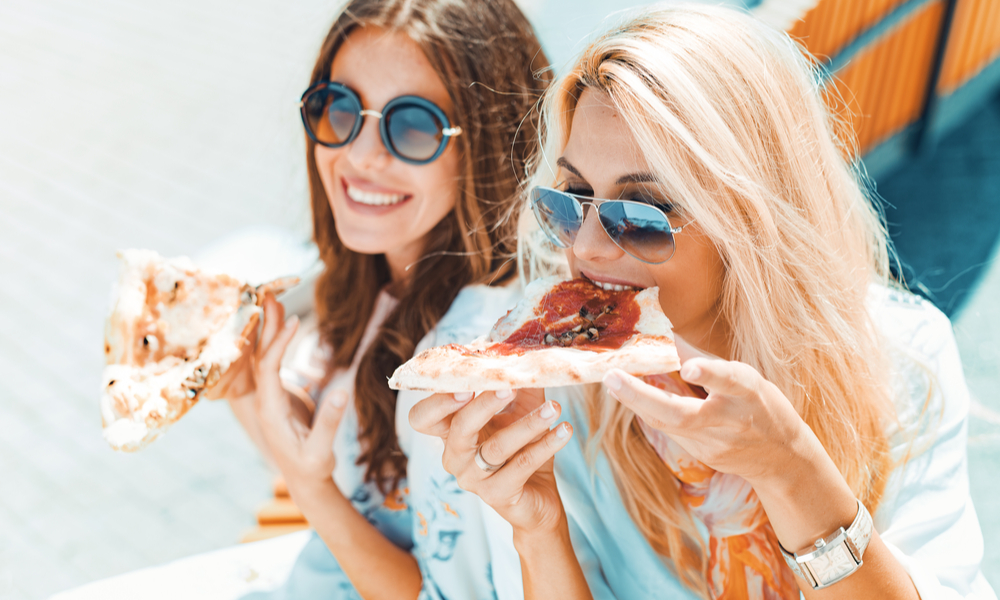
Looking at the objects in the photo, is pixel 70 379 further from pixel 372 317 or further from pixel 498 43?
pixel 498 43

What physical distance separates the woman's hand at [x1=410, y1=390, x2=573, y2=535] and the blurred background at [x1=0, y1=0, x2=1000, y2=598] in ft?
3.97

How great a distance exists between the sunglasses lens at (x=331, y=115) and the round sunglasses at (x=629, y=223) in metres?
1.06

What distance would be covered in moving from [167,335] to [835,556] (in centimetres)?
221

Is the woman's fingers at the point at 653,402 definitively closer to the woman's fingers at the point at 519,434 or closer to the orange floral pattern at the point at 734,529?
the woman's fingers at the point at 519,434

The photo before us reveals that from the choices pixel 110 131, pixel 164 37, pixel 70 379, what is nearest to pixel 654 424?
pixel 70 379

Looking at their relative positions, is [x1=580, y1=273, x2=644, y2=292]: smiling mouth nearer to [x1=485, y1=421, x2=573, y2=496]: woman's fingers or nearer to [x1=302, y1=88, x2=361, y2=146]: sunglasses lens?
[x1=485, y1=421, x2=573, y2=496]: woman's fingers

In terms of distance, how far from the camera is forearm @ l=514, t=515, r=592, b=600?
6.68ft

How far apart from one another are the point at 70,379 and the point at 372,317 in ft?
13.2

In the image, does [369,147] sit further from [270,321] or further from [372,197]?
[270,321]

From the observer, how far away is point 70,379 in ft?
19.1

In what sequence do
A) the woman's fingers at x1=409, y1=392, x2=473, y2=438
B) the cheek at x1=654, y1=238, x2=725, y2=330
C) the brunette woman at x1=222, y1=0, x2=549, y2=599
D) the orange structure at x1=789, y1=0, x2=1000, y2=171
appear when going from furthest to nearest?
1. the orange structure at x1=789, y1=0, x2=1000, y2=171
2. the brunette woman at x1=222, y1=0, x2=549, y2=599
3. the cheek at x1=654, y1=238, x2=725, y2=330
4. the woman's fingers at x1=409, y1=392, x2=473, y2=438

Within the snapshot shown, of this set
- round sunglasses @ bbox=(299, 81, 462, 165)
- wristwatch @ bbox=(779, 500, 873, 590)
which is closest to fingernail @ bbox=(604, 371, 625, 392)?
wristwatch @ bbox=(779, 500, 873, 590)

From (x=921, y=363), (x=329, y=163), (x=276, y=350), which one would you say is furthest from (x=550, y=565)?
(x=329, y=163)

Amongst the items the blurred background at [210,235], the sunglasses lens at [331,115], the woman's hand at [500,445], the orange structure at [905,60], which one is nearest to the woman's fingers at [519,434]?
the woman's hand at [500,445]
